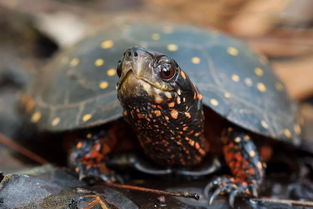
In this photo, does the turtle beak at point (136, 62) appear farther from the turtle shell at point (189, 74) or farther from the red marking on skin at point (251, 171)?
the red marking on skin at point (251, 171)

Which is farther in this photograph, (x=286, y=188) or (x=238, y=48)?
(x=238, y=48)

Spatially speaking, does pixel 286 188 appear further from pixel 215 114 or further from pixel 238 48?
pixel 238 48

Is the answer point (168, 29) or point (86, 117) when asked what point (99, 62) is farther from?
point (168, 29)

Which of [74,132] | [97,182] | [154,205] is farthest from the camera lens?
[74,132]

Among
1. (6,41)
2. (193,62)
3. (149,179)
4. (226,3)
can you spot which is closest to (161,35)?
(193,62)

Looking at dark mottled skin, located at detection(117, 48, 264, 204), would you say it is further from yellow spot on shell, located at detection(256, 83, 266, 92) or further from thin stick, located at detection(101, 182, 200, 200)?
yellow spot on shell, located at detection(256, 83, 266, 92)

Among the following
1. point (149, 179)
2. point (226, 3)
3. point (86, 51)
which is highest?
point (226, 3)

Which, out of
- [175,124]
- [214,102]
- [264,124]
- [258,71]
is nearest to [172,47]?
[214,102]
